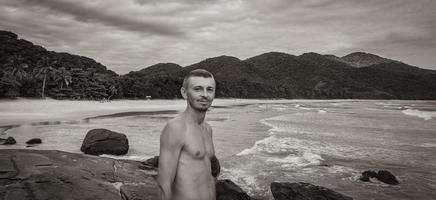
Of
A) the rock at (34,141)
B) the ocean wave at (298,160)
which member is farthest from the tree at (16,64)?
the ocean wave at (298,160)

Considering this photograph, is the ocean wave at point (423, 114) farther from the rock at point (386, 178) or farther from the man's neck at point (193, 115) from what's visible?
the man's neck at point (193, 115)

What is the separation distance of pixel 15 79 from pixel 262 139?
42.3 metres

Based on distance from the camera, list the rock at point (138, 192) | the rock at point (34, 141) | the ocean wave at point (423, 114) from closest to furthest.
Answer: the rock at point (138, 192) → the rock at point (34, 141) → the ocean wave at point (423, 114)

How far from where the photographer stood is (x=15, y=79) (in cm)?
4359

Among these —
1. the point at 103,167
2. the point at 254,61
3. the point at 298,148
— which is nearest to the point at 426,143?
the point at 298,148

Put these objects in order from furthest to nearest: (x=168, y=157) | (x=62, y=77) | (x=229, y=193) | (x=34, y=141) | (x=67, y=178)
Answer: (x=62, y=77)
(x=34, y=141)
(x=229, y=193)
(x=67, y=178)
(x=168, y=157)

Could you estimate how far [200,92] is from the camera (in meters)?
2.34

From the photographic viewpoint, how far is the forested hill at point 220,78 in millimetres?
52219

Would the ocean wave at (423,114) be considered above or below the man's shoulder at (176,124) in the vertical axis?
below

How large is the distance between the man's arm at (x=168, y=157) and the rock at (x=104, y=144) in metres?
9.83

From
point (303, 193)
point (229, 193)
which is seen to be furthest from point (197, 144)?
point (303, 193)

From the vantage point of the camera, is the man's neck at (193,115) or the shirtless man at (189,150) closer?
the shirtless man at (189,150)

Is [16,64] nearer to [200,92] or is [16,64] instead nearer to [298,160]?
[298,160]

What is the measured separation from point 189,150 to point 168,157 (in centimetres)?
21
